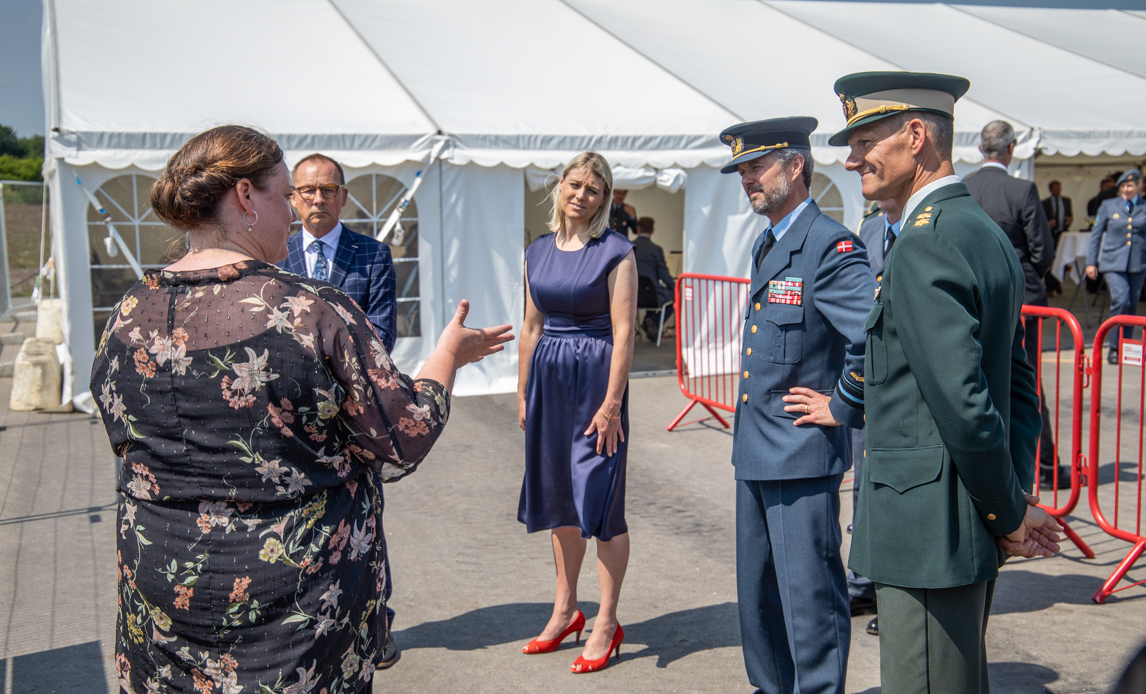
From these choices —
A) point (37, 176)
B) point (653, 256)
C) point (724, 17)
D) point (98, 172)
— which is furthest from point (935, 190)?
point (37, 176)

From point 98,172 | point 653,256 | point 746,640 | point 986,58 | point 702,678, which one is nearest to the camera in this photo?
point 746,640

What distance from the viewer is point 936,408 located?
1905 millimetres

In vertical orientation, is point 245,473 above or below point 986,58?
below

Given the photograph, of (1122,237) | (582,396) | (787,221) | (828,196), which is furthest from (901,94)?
(1122,237)

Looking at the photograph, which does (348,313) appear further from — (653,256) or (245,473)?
(653,256)

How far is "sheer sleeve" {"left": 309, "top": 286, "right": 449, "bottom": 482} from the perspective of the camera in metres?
1.77

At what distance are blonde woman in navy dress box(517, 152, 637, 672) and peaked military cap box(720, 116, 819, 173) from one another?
71cm

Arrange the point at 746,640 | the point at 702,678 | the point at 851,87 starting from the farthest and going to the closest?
the point at 702,678 → the point at 746,640 → the point at 851,87

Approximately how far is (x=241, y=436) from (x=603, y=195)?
81.0 inches

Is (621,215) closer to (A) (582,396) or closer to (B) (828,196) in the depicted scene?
(B) (828,196)

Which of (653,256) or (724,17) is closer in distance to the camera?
(653,256)

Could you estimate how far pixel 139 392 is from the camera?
1.80m

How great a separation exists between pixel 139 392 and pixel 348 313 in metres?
0.45

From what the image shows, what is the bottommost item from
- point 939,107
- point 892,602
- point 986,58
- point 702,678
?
point 702,678
